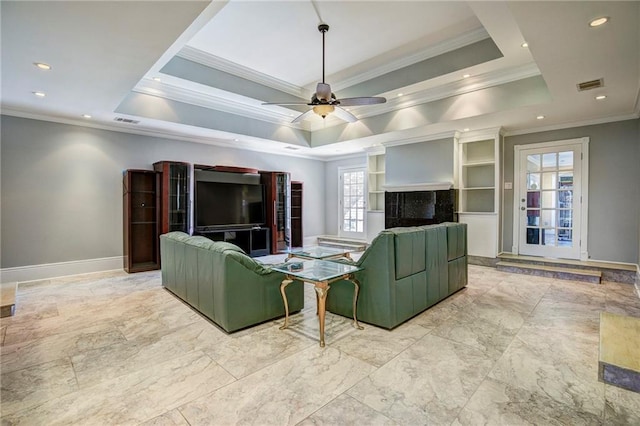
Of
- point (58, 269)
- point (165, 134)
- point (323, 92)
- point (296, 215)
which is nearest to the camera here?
point (323, 92)

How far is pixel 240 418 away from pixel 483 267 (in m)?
5.48

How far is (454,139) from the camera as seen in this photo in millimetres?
6098

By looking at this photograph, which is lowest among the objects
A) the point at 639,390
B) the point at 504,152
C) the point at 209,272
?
the point at 639,390

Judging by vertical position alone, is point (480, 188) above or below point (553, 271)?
above

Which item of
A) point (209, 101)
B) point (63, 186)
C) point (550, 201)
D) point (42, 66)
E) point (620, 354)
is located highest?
point (209, 101)

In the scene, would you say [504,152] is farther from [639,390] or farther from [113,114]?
[113,114]

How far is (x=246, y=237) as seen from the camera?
278 inches

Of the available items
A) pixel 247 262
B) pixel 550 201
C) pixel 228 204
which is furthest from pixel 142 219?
pixel 550 201

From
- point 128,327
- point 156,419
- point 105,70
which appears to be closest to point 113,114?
point 105,70

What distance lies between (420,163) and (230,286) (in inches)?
201

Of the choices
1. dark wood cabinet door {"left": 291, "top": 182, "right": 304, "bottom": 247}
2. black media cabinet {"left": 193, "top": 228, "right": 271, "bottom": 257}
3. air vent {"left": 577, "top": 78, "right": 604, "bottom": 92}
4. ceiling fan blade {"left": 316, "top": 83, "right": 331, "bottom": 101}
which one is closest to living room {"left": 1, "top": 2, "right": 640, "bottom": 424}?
air vent {"left": 577, "top": 78, "right": 604, "bottom": 92}

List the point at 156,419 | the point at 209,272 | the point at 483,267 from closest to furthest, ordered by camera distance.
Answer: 1. the point at 156,419
2. the point at 209,272
3. the point at 483,267

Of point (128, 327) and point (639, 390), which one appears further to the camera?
point (128, 327)

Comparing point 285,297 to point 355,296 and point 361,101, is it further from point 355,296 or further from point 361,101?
point 361,101
